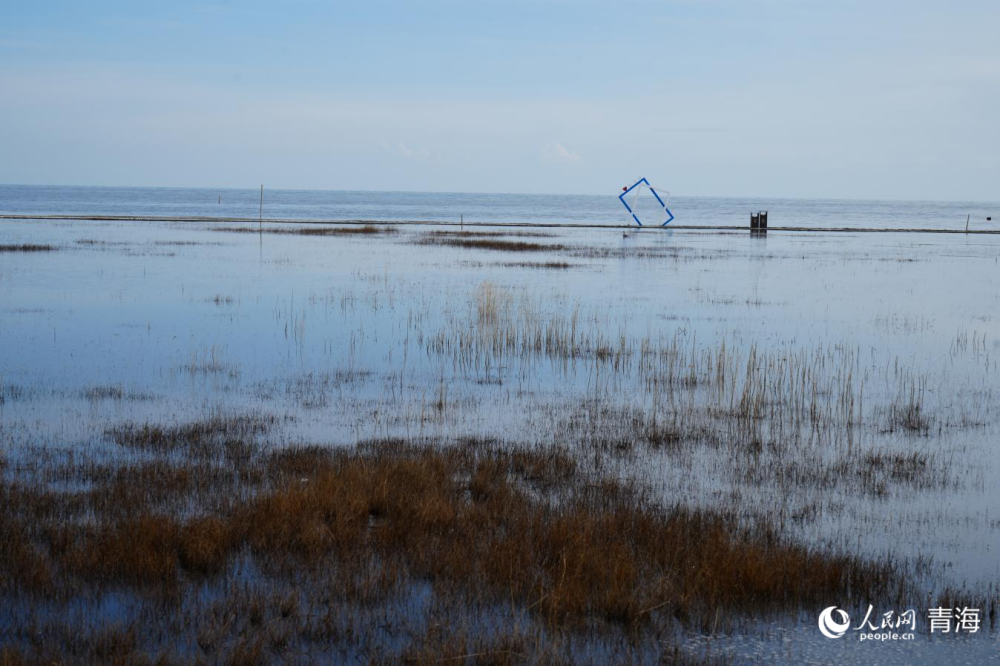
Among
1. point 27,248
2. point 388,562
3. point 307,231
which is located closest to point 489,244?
point 307,231

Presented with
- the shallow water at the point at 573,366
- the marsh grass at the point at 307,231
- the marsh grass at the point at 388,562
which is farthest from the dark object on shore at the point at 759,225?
the marsh grass at the point at 388,562

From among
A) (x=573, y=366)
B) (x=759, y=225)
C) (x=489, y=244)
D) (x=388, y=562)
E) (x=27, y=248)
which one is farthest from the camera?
(x=759, y=225)

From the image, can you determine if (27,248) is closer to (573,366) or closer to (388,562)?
(573,366)

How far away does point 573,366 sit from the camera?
1555 centimetres

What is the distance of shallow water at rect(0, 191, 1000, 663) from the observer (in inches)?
353

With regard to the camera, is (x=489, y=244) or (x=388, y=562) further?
(x=489, y=244)

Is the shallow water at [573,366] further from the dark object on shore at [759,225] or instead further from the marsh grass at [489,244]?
the dark object on shore at [759,225]

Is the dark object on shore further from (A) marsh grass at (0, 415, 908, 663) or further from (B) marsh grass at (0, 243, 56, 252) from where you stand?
(A) marsh grass at (0, 415, 908, 663)

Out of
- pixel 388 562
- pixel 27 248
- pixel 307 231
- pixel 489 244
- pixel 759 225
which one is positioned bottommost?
pixel 388 562

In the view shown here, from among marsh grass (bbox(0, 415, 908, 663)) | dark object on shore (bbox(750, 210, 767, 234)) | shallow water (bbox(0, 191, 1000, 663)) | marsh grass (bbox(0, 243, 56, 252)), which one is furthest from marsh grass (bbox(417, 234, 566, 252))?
marsh grass (bbox(0, 415, 908, 663))

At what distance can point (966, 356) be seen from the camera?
17.1m

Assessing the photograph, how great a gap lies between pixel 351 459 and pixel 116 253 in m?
31.8

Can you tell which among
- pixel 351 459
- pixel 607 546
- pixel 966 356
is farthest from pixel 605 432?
pixel 966 356

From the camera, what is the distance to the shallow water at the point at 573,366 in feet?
29.5
